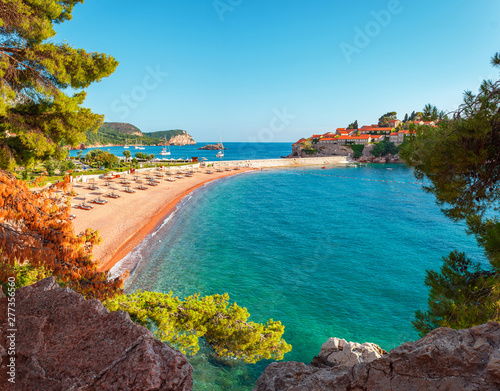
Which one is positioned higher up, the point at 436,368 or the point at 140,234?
the point at 436,368

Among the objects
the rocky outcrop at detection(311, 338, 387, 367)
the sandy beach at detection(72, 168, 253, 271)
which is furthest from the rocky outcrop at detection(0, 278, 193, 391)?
the sandy beach at detection(72, 168, 253, 271)

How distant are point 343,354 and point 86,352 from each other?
8.68 metres

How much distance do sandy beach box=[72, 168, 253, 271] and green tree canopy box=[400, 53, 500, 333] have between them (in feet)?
47.2

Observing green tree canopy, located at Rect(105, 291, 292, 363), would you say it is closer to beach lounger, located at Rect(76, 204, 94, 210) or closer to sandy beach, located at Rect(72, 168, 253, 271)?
sandy beach, located at Rect(72, 168, 253, 271)

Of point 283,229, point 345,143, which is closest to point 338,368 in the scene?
point 283,229

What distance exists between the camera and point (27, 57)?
7.00 meters

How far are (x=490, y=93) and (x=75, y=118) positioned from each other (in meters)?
9.49

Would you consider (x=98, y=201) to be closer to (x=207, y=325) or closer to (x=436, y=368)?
(x=207, y=325)

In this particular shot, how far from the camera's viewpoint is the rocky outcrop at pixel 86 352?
2355 mm

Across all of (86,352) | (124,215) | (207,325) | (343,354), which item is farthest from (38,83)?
(124,215)

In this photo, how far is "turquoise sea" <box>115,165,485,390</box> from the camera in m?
11.5

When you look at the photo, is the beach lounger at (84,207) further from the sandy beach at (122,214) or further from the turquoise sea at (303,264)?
the turquoise sea at (303,264)

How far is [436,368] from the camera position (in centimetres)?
240

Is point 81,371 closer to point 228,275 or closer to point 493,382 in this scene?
point 493,382
